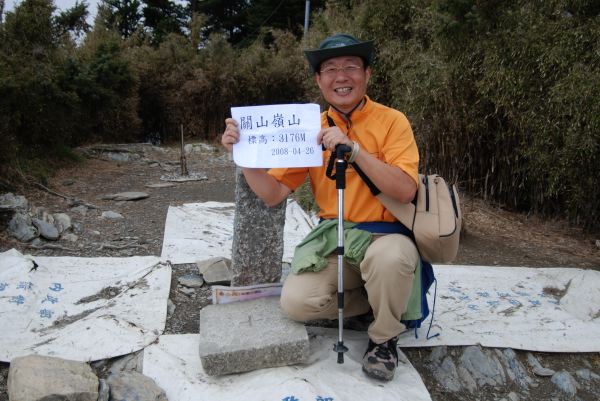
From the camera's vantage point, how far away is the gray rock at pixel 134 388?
1997 millimetres

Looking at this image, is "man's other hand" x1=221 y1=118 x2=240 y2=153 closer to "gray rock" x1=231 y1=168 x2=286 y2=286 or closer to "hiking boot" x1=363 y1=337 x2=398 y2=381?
"gray rock" x1=231 y1=168 x2=286 y2=286

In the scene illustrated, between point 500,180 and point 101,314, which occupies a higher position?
point 500,180

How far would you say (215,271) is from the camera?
10.9ft

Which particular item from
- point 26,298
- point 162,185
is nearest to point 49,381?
point 26,298

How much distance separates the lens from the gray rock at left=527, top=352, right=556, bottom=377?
2.63 metres

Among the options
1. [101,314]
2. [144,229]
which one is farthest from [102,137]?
[101,314]

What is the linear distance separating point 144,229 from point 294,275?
2.84 meters

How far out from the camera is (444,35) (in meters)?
5.21

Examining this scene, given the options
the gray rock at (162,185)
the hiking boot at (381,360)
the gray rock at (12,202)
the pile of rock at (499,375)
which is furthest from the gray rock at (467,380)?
the gray rock at (162,185)

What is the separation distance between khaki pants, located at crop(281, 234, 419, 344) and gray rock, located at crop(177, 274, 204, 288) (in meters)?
1.09

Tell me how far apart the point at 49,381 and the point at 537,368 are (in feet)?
7.82

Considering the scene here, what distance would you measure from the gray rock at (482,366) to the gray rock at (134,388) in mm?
1550

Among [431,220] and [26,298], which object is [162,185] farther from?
[431,220]

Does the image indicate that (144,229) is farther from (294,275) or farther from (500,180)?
(500,180)
